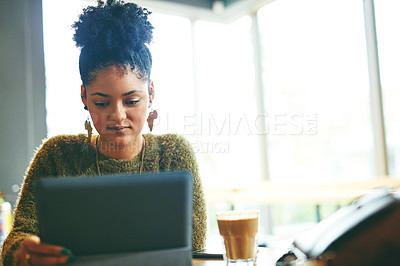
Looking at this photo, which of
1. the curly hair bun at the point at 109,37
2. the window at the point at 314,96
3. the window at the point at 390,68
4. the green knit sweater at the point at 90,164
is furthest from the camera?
the window at the point at 314,96

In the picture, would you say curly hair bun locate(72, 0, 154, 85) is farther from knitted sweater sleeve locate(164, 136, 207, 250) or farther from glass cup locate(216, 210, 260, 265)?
glass cup locate(216, 210, 260, 265)

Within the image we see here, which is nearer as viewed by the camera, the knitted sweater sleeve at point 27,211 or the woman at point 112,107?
the knitted sweater sleeve at point 27,211

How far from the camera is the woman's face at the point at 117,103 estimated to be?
1.36 m

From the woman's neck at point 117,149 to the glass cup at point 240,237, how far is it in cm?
69

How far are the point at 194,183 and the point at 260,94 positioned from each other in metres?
2.65

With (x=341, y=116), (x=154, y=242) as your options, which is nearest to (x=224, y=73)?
(x=341, y=116)

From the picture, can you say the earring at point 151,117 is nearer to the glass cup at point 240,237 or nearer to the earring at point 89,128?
the earring at point 89,128

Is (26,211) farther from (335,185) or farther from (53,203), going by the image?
(335,185)

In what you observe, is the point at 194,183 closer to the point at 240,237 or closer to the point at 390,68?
the point at 240,237

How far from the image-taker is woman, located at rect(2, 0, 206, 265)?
137 centimetres

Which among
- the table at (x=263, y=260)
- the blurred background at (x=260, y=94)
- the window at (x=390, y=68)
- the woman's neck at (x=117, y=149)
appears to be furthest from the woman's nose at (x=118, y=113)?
the window at (x=390, y=68)

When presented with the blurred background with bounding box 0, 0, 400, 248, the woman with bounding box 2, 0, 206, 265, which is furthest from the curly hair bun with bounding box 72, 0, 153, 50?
the blurred background with bounding box 0, 0, 400, 248

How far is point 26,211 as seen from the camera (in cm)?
126

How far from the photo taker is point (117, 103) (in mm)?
1353
